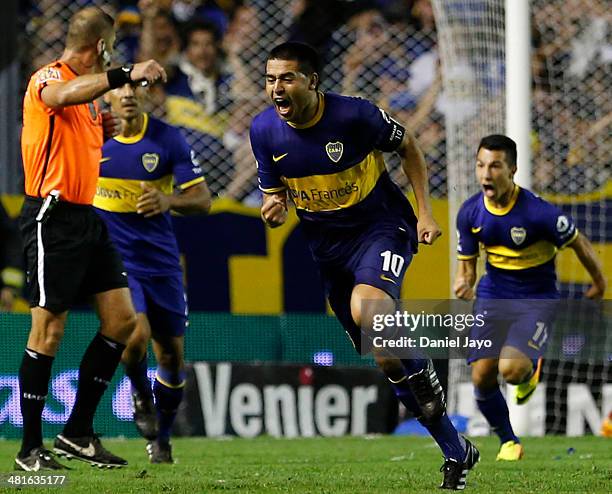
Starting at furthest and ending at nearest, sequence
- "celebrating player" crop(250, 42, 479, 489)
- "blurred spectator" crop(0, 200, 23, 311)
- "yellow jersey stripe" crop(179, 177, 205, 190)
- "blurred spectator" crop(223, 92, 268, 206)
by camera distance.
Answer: "blurred spectator" crop(223, 92, 268, 206) → "blurred spectator" crop(0, 200, 23, 311) → "yellow jersey stripe" crop(179, 177, 205, 190) → "celebrating player" crop(250, 42, 479, 489)

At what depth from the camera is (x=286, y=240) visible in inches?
512

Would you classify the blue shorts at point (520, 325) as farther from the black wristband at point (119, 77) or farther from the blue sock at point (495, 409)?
the black wristband at point (119, 77)

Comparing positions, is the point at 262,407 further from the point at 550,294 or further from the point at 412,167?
the point at 412,167

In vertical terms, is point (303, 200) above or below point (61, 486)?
above

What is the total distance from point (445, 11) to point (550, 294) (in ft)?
14.0

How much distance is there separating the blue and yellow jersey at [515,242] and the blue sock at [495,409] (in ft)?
2.38

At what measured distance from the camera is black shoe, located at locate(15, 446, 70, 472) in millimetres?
6566

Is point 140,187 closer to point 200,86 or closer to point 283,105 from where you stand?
point 283,105

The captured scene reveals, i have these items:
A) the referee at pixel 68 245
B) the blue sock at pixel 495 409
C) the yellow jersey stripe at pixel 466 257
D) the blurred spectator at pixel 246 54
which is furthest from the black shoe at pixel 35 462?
the blurred spectator at pixel 246 54

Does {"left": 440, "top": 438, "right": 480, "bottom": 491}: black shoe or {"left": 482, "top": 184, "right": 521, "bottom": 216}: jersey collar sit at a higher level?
{"left": 482, "top": 184, "right": 521, "bottom": 216}: jersey collar

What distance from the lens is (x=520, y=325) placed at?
29.1 ft

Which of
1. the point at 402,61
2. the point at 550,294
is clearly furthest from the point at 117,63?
the point at 550,294

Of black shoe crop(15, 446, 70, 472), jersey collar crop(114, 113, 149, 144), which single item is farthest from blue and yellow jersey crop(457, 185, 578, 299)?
black shoe crop(15, 446, 70, 472)

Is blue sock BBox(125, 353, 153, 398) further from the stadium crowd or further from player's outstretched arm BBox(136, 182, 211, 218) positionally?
the stadium crowd
